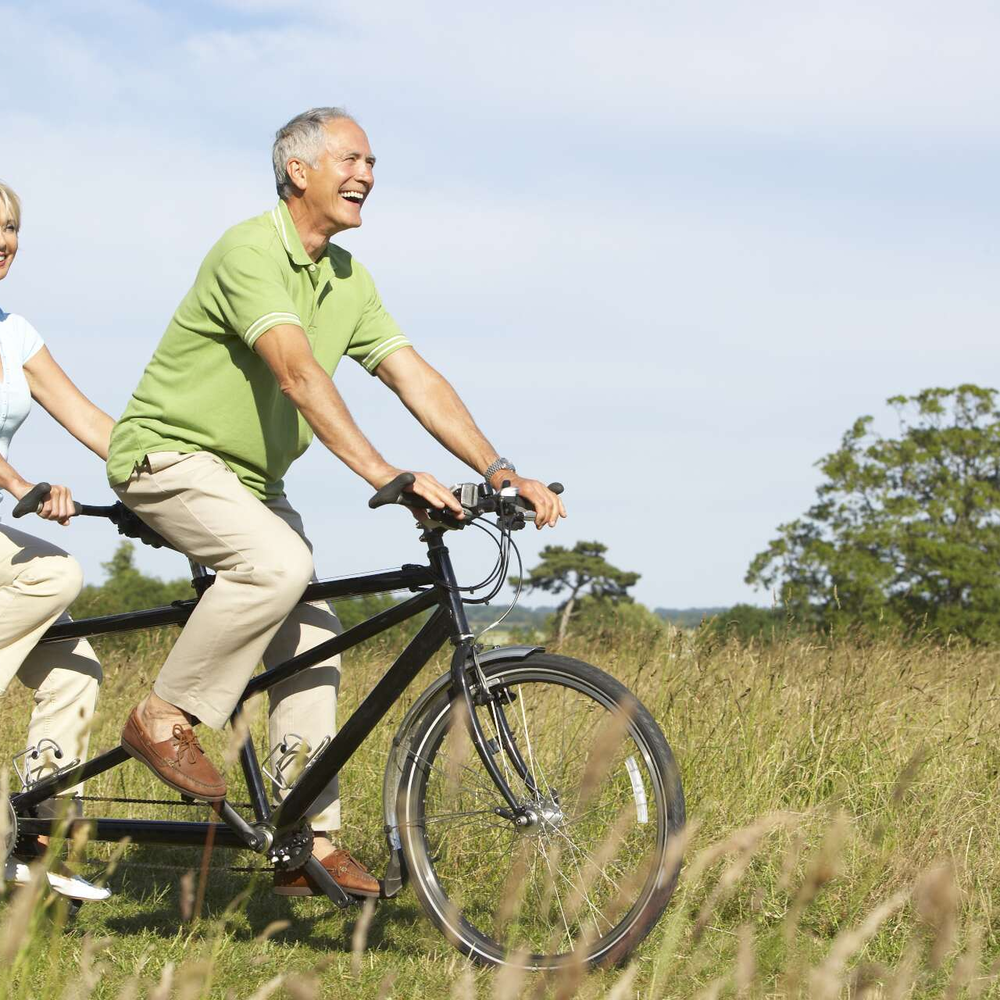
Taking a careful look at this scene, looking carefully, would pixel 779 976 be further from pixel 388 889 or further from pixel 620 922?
pixel 388 889

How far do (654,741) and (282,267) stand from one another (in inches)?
68.8

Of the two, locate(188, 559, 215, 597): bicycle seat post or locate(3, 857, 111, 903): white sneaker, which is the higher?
locate(188, 559, 215, 597): bicycle seat post

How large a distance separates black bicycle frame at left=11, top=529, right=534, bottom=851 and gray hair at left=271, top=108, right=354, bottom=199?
46.8 inches

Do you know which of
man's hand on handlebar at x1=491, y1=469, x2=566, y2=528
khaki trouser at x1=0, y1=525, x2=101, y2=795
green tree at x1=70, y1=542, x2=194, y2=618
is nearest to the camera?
Result: man's hand on handlebar at x1=491, y1=469, x2=566, y2=528

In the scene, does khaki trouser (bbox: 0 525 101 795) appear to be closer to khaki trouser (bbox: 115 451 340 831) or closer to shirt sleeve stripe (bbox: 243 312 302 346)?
khaki trouser (bbox: 115 451 340 831)

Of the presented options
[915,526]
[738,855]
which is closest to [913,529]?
[915,526]

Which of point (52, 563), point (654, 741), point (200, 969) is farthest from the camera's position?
point (52, 563)

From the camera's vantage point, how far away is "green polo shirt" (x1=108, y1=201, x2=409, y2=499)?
13.2 ft

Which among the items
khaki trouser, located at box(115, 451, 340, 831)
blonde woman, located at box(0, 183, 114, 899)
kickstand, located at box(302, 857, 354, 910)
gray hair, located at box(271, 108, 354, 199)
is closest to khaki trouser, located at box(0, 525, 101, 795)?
blonde woman, located at box(0, 183, 114, 899)

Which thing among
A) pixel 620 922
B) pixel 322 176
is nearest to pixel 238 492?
pixel 322 176

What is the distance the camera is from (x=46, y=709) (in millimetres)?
4613

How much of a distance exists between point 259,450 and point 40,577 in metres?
0.86

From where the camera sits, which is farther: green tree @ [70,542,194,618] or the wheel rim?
green tree @ [70,542,194,618]

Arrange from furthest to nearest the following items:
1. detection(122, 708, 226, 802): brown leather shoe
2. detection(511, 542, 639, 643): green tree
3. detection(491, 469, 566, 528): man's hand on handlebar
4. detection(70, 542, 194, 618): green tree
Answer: detection(511, 542, 639, 643): green tree
detection(70, 542, 194, 618): green tree
detection(122, 708, 226, 802): brown leather shoe
detection(491, 469, 566, 528): man's hand on handlebar
